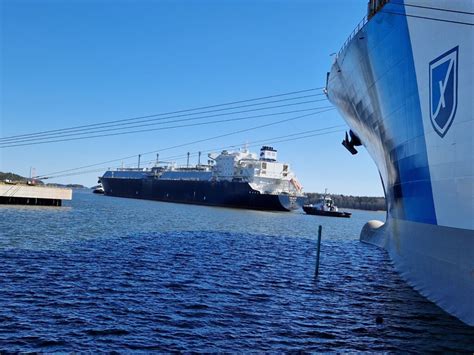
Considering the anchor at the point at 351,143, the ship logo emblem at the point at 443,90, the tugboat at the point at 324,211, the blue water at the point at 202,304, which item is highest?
the anchor at the point at 351,143

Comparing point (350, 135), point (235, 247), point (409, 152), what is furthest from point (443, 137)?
point (350, 135)

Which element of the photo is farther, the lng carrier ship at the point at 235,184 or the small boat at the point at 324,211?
the small boat at the point at 324,211

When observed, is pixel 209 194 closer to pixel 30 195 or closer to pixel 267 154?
pixel 267 154

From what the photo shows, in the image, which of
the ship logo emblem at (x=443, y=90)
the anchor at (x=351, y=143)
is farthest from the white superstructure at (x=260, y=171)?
the ship logo emblem at (x=443, y=90)

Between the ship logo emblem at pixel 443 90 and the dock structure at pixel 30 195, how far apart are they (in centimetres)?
5896

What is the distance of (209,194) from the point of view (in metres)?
96.5

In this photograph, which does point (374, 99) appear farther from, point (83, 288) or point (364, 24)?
point (83, 288)

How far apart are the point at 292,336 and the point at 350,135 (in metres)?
27.1

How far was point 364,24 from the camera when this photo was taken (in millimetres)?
20203

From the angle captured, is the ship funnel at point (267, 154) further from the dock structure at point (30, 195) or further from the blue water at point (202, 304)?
the blue water at point (202, 304)

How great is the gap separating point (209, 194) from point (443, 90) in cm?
8543

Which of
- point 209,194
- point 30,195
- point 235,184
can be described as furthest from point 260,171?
point 30,195

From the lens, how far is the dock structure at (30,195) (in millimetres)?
59594

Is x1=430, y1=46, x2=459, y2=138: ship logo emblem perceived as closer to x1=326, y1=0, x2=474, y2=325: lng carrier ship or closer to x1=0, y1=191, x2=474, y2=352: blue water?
x1=326, y1=0, x2=474, y2=325: lng carrier ship
